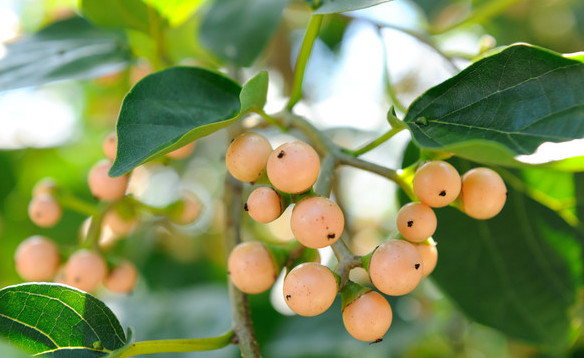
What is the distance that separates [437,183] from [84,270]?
2.45 feet

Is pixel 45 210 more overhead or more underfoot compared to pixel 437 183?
more underfoot

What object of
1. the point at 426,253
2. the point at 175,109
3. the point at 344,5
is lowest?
the point at 426,253

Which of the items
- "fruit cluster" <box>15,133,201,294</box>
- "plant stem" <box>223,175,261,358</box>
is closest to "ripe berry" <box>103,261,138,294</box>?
"fruit cluster" <box>15,133,201,294</box>

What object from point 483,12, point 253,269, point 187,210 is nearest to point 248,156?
point 253,269

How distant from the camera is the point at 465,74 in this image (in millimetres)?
829

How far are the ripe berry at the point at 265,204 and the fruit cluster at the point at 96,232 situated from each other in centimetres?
31

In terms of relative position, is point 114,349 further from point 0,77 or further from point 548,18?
point 548,18

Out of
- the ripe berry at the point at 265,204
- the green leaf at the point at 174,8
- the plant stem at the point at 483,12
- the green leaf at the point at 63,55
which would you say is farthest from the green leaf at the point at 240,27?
the ripe berry at the point at 265,204

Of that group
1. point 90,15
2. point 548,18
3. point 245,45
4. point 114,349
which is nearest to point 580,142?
point 114,349

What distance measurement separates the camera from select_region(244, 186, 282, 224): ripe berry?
0.82 m

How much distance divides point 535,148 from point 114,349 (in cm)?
71

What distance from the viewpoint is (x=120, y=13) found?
4.29 feet

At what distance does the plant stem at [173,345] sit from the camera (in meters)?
0.86

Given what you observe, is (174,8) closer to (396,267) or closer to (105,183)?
(105,183)
